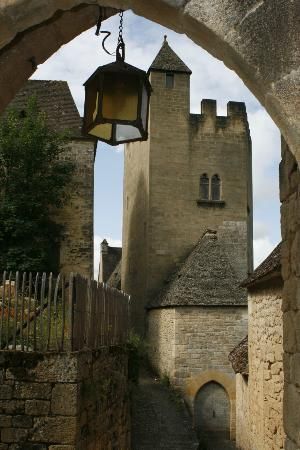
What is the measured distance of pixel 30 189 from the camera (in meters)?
19.0

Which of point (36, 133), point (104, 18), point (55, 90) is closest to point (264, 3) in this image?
point (104, 18)

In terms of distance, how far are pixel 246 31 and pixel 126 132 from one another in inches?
66.9

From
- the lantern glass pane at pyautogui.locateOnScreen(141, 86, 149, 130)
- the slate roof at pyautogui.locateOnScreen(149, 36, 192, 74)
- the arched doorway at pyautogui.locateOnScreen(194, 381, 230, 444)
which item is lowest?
the arched doorway at pyautogui.locateOnScreen(194, 381, 230, 444)

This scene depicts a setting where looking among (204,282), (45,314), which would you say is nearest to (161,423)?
(204,282)

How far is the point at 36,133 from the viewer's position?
1909 centimetres

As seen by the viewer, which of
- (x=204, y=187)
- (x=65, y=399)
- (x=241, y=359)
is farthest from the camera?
(x=204, y=187)

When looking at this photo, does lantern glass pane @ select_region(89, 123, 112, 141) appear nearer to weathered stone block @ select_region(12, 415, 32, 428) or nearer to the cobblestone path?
weathered stone block @ select_region(12, 415, 32, 428)

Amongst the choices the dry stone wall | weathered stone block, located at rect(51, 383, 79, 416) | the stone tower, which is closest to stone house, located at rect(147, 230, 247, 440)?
the stone tower

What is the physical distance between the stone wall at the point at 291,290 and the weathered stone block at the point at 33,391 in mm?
4300

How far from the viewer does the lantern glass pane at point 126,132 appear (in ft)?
12.9

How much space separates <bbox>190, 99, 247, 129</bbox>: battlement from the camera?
92.8ft

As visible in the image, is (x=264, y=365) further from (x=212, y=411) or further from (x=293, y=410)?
(x=212, y=411)

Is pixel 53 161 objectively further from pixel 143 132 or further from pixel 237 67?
pixel 237 67

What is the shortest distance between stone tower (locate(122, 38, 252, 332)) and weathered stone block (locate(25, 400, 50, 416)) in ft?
63.0
